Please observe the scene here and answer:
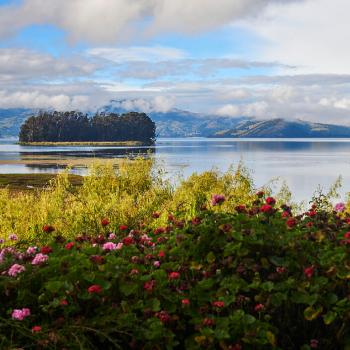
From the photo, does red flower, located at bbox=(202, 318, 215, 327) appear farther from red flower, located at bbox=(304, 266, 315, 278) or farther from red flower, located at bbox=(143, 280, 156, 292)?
red flower, located at bbox=(304, 266, 315, 278)

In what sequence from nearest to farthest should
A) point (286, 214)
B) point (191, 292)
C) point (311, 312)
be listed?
point (311, 312) < point (191, 292) < point (286, 214)

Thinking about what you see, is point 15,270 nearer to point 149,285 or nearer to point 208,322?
point 149,285

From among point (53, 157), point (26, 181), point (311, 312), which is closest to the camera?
point (311, 312)

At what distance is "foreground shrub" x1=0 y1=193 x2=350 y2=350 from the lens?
A: 4.75m

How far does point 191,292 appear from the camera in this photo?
5.20 m

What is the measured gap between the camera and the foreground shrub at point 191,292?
4.75 metres

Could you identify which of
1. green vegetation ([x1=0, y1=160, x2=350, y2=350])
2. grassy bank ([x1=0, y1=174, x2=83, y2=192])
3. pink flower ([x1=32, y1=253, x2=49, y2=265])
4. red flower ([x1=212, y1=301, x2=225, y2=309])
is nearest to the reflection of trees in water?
grassy bank ([x1=0, y1=174, x2=83, y2=192])

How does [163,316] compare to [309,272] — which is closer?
[163,316]

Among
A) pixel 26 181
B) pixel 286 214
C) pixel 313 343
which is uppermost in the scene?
pixel 286 214

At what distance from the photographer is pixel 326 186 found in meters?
49.8

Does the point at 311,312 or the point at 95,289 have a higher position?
the point at 95,289

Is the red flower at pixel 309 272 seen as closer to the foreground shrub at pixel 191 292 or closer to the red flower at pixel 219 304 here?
the foreground shrub at pixel 191 292

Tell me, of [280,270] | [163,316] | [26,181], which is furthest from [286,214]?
[26,181]

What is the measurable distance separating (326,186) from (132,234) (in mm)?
45158
